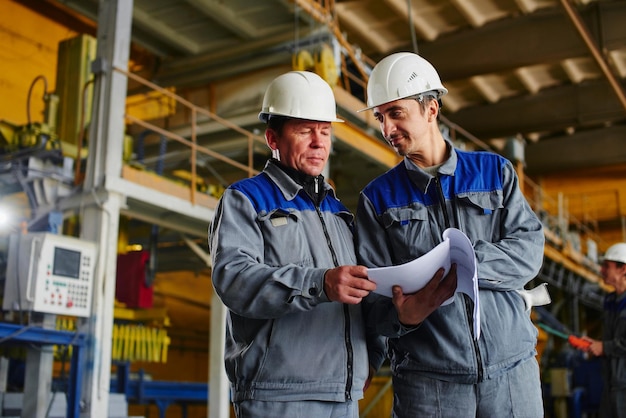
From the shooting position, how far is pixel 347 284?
2395 millimetres

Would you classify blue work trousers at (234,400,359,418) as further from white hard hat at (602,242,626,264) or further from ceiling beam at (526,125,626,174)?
ceiling beam at (526,125,626,174)

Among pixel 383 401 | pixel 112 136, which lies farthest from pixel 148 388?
pixel 383 401

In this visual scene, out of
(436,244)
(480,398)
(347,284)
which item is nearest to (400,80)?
(436,244)

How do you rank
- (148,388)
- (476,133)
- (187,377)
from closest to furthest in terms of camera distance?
(148,388) → (187,377) → (476,133)

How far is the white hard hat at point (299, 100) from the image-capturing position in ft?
9.59

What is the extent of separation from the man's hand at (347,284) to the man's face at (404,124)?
87cm

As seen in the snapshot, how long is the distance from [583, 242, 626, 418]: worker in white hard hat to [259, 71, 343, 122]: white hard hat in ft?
19.2

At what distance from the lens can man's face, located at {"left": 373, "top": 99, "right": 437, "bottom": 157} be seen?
3082mm

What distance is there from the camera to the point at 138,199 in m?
8.19

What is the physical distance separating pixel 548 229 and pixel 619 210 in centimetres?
726

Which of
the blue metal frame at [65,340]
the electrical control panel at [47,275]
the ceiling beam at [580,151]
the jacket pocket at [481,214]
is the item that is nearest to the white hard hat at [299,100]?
the jacket pocket at [481,214]

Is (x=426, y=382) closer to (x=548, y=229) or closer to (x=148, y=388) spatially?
(x=148, y=388)

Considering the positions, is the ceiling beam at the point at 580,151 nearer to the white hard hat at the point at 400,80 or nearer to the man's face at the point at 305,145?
the white hard hat at the point at 400,80

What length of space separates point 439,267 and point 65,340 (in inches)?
212
